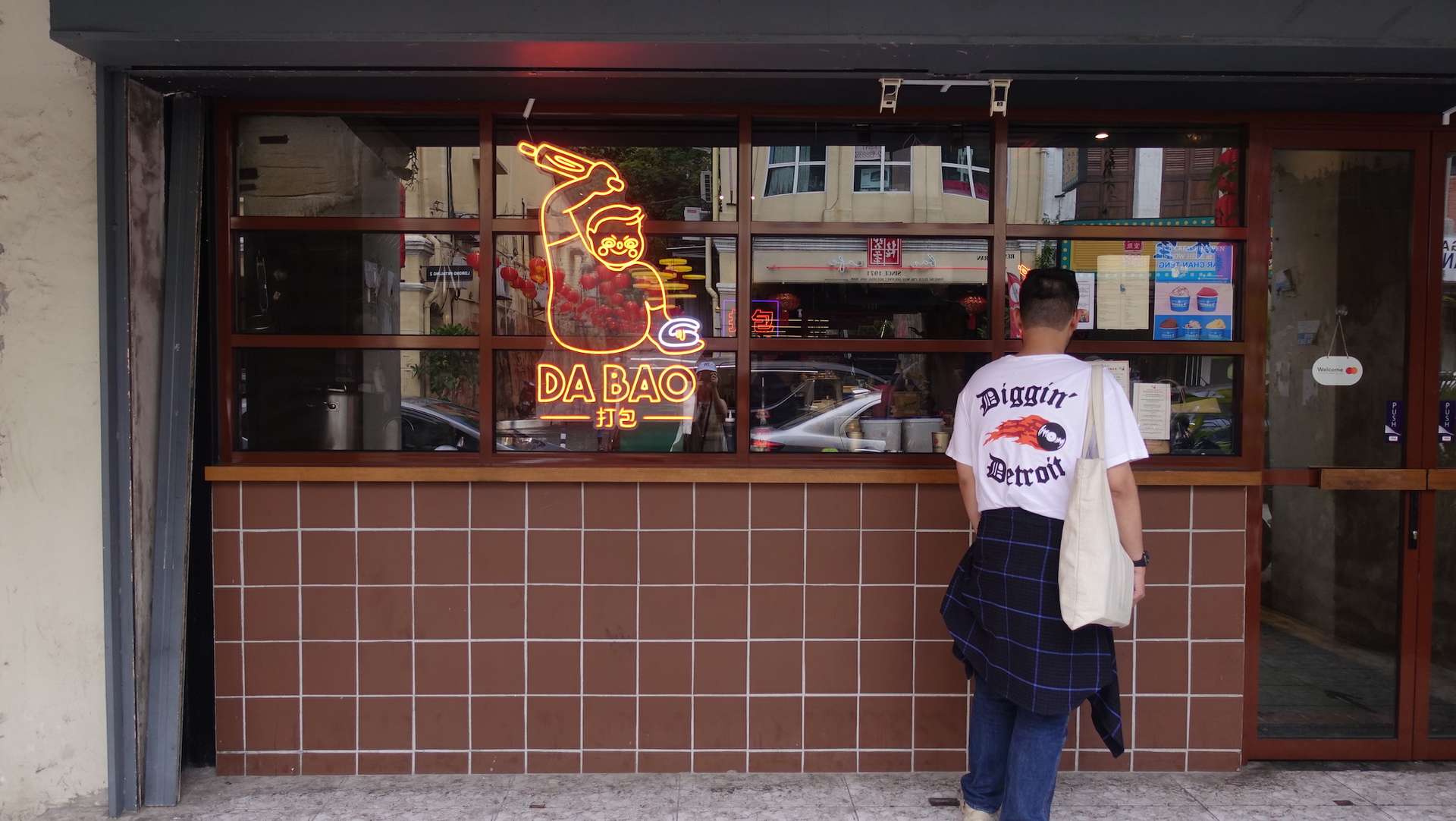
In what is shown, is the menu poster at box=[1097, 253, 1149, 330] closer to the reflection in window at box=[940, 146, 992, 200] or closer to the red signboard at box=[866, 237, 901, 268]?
the reflection in window at box=[940, 146, 992, 200]

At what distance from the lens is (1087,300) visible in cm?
410

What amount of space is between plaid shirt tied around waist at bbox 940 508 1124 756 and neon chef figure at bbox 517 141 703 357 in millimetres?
1574

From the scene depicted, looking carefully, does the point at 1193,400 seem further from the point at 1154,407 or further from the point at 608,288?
the point at 608,288

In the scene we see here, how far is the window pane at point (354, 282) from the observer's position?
158 inches

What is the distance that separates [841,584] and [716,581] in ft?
1.76

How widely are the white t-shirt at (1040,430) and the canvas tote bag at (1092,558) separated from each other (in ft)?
0.30

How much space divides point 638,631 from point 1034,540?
67.1 inches

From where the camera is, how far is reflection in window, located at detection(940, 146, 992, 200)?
13.3 ft

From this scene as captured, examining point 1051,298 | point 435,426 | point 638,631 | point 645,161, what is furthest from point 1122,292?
point 435,426

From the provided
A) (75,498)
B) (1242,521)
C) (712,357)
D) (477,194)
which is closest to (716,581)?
(712,357)

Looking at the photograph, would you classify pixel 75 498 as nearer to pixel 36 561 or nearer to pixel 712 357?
pixel 36 561

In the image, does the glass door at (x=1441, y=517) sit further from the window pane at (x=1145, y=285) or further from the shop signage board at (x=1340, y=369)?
the window pane at (x=1145, y=285)

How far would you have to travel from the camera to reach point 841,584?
156 inches

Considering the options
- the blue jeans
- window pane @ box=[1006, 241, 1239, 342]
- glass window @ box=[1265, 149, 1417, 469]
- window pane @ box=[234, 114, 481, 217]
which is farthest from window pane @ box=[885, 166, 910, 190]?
the blue jeans
